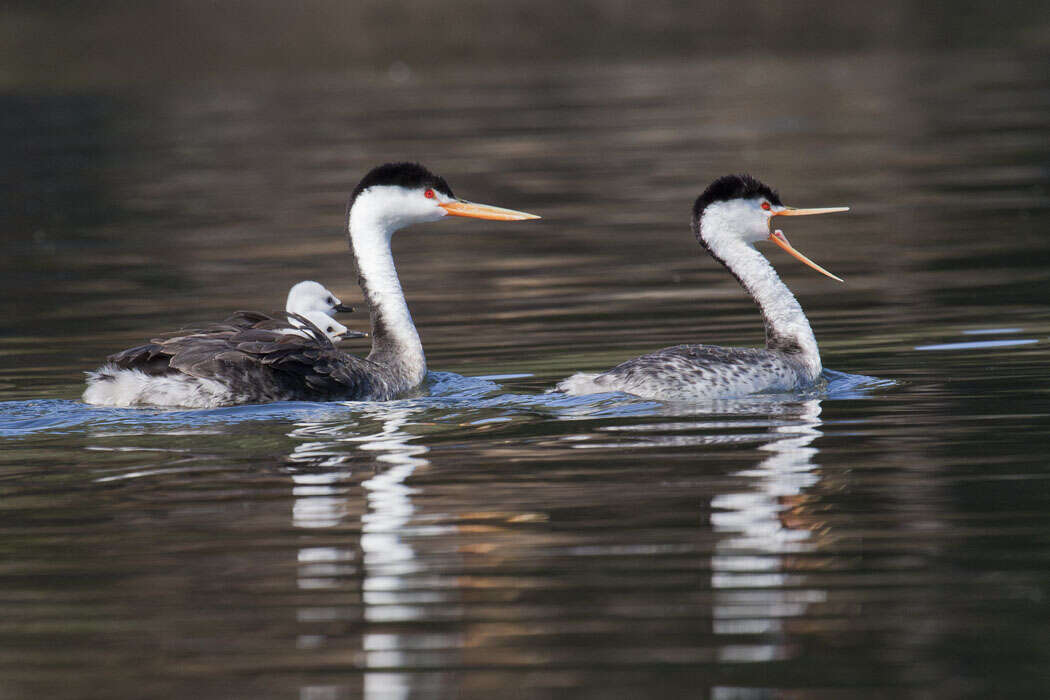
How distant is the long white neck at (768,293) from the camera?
10961 millimetres

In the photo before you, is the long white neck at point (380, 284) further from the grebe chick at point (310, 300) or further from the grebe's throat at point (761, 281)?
the grebe's throat at point (761, 281)

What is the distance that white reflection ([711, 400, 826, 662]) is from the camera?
5934 mm

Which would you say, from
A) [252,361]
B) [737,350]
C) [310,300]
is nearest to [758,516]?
[737,350]

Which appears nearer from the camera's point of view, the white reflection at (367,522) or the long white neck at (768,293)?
the white reflection at (367,522)

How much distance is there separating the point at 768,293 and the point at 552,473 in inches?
137

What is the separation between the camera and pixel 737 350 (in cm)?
1039

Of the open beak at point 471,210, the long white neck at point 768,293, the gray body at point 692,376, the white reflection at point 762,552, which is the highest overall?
the open beak at point 471,210

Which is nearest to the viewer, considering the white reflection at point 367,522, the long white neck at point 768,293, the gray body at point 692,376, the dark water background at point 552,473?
the dark water background at point 552,473

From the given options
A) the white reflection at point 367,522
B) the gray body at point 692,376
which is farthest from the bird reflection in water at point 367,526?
the gray body at point 692,376

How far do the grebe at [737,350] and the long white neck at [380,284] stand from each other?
165cm

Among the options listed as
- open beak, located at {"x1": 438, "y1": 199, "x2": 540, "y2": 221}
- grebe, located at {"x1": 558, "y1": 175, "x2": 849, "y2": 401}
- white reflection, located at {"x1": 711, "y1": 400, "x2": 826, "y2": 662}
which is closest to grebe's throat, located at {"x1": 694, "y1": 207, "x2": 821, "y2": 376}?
Answer: grebe, located at {"x1": 558, "y1": 175, "x2": 849, "y2": 401}

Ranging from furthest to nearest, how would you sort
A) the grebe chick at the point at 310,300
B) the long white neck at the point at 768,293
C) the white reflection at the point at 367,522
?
the grebe chick at the point at 310,300 → the long white neck at the point at 768,293 → the white reflection at the point at 367,522

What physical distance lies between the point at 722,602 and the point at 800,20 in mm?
56502

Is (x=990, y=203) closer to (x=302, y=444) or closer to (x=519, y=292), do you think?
(x=519, y=292)
